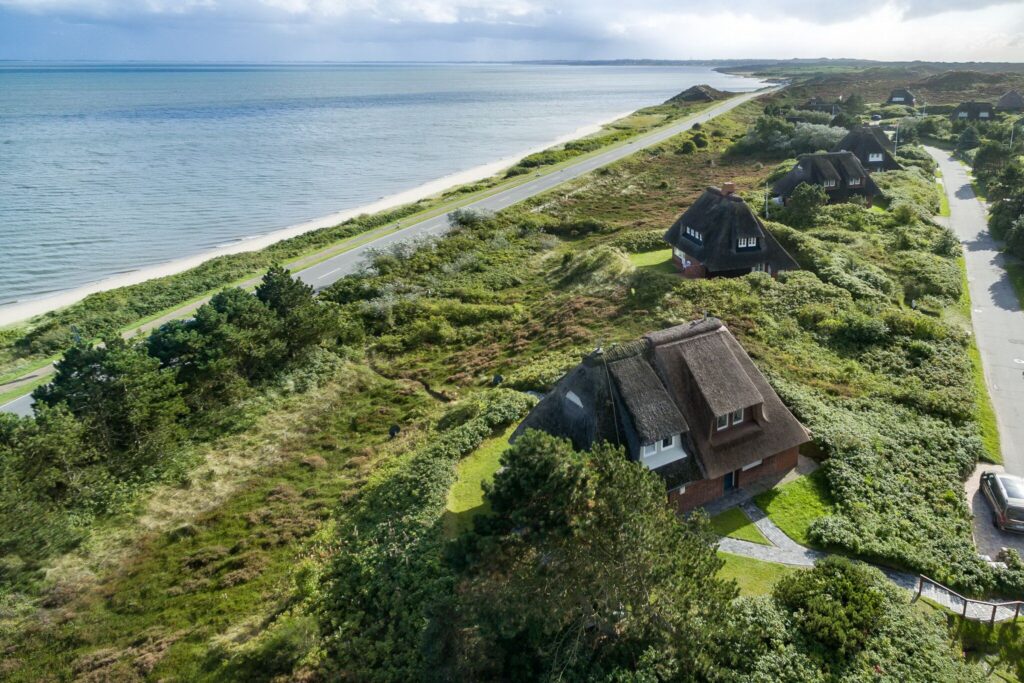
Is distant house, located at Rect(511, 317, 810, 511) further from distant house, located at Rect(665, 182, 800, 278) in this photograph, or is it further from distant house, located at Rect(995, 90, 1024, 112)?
distant house, located at Rect(995, 90, 1024, 112)

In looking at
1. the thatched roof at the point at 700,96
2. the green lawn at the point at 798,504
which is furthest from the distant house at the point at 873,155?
the thatched roof at the point at 700,96

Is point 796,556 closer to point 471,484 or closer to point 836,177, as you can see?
point 471,484

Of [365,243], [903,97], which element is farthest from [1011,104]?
[365,243]

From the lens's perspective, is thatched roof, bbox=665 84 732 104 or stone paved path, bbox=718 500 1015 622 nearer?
stone paved path, bbox=718 500 1015 622

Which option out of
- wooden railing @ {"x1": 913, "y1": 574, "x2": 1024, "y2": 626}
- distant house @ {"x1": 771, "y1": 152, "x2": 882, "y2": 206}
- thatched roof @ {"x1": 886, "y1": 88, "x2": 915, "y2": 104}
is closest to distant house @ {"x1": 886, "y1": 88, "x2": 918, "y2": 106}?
thatched roof @ {"x1": 886, "y1": 88, "x2": 915, "y2": 104}

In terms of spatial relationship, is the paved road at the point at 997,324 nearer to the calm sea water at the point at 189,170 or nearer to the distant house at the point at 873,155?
the distant house at the point at 873,155

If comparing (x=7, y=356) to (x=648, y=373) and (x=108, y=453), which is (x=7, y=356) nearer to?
(x=108, y=453)
